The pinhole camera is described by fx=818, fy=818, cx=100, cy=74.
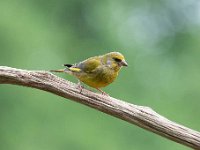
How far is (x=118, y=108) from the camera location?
158 inches

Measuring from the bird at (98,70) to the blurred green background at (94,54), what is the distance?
12.6ft

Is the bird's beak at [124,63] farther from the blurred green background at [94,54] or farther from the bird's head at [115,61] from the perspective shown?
the blurred green background at [94,54]

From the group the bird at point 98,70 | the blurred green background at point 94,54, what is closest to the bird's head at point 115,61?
the bird at point 98,70

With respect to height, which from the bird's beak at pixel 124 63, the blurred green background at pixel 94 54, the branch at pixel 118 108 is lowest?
the branch at pixel 118 108

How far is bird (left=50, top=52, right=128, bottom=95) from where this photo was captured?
14.3 feet

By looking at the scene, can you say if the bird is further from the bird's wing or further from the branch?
the branch

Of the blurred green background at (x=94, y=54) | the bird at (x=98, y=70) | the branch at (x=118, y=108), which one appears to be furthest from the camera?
the blurred green background at (x=94, y=54)

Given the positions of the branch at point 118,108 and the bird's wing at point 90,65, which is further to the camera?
the bird's wing at point 90,65

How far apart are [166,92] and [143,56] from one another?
3.26 ft

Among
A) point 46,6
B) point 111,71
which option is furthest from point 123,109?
point 46,6

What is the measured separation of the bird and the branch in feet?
0.97

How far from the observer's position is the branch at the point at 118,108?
3.97 meters

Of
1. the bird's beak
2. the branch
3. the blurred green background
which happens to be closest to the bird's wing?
the bird's beak

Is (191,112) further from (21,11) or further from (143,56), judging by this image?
(21,11)
